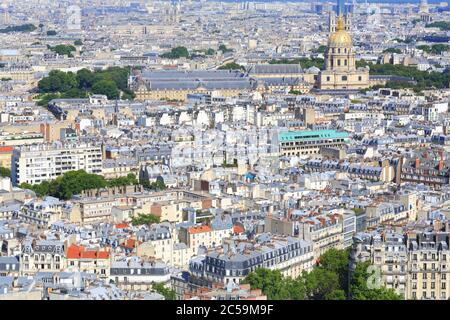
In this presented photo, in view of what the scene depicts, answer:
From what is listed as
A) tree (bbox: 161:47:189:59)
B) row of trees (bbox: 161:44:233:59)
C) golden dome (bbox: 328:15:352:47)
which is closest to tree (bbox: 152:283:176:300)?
golden dome (bbox: 328:15:352:47)

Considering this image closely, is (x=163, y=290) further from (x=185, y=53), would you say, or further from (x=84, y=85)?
(x=185, y=53)

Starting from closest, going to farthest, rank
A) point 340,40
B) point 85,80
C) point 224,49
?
point 340,40
point 85,80
point 224,49

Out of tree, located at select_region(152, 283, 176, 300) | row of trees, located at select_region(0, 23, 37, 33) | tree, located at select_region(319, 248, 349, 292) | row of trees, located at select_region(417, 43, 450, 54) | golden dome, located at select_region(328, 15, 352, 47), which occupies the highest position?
tree, located at select_region(319, 248, 349, 292)

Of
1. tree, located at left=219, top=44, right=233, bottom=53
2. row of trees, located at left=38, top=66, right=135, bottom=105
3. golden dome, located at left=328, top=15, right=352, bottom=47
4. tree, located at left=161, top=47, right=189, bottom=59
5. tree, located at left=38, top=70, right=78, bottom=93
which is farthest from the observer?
tree, located at left=219, top=44, right=233, bottom=53

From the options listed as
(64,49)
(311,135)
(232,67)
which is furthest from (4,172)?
(64,49)

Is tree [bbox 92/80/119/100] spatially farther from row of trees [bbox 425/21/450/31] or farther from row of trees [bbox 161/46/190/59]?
row of trees [bbox 425/21/450/31]

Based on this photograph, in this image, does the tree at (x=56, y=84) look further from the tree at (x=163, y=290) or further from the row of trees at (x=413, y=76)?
the tree at (x=163, y=290)

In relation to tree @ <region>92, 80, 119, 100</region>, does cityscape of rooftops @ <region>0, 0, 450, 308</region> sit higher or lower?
higher

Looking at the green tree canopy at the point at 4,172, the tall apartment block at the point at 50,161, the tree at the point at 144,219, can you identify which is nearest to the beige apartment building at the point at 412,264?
the tree at the point at 144,219
